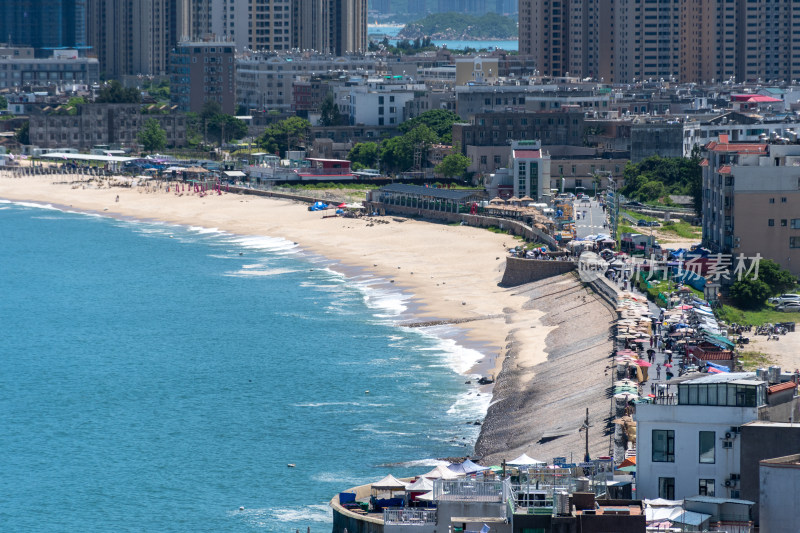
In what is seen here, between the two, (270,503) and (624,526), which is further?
(270,503)

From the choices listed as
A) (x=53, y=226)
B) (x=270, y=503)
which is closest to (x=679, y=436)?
(x=270, y=503)

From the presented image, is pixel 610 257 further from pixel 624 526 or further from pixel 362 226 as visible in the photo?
pixel 624 526

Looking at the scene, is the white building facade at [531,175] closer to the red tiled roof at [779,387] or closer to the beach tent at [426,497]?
the red tiled roof at [779,387]

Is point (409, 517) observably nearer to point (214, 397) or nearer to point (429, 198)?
point (214, 397)

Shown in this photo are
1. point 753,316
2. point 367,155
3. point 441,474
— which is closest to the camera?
point 441,474

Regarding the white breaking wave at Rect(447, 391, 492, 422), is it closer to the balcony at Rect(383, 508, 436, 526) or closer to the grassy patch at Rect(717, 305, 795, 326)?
the grassy patch at Rect(717, 305, 795, 326)

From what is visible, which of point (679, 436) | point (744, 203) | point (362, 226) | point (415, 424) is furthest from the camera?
point (362, 226)

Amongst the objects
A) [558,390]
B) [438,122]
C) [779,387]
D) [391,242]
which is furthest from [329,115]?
[779,387]
